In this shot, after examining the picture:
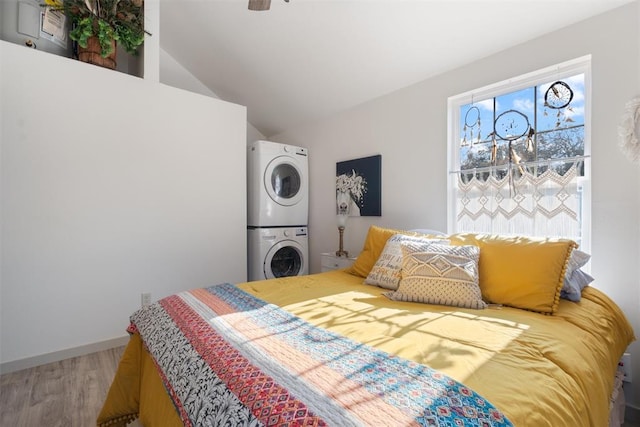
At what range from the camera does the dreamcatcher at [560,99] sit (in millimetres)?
1888

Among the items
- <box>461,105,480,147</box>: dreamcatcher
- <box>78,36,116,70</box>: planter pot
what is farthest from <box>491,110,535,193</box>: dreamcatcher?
<box>78,36,116,70</box>: planter pot

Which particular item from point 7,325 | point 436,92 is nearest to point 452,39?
point 436,92

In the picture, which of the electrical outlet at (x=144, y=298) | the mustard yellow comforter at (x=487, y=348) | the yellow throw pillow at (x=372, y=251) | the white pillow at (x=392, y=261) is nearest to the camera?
the mustard yellow comforter at (x=487, y=348)

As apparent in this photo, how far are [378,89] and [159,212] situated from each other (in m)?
2.27

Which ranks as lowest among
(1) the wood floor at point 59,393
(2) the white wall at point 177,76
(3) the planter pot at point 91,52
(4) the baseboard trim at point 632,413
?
(1) the wood floor at point 59,393

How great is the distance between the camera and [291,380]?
30.4 inches

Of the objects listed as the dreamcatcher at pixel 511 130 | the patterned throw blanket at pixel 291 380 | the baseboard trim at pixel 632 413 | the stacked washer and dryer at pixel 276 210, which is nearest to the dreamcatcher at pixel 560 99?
the dreamcatcher at pixel 511 130

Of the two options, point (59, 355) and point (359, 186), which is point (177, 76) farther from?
point (59, 355)

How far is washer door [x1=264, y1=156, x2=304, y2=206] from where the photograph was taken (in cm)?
345

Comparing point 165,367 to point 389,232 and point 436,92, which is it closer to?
point 389,232

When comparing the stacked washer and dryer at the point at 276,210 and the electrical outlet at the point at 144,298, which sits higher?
the stacked washer and dryer at the point at 276,210

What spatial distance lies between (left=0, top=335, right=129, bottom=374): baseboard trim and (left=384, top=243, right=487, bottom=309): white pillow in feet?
7.27

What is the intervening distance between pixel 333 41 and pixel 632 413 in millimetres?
3089

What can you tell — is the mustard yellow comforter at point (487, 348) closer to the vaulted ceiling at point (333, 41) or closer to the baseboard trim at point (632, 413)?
the baseboard trim at point (632, 413)
